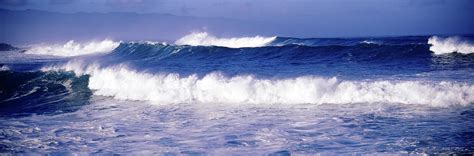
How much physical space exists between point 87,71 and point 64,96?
317 cm

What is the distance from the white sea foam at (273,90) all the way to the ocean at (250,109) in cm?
3

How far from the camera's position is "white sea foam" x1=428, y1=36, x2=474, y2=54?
64.3ft

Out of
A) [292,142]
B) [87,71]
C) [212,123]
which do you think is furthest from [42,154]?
[87,71]

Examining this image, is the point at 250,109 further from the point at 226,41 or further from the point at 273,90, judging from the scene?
the point at 226,41

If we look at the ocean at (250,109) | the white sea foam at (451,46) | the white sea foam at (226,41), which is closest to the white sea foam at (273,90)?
the ocean at (250,109)

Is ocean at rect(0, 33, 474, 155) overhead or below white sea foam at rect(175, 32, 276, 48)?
below

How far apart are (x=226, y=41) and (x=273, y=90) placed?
23.7 m

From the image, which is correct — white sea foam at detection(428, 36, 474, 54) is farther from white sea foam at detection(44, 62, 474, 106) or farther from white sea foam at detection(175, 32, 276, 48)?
white sea foam at detection(175, 32, 276, 48)

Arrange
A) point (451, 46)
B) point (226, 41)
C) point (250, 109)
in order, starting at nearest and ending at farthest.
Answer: point (250, 109) → point (451, 46) → point (226, 41)

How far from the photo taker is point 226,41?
34.6 meters

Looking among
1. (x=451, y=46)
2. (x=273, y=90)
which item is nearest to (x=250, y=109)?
(x=273, y=90)

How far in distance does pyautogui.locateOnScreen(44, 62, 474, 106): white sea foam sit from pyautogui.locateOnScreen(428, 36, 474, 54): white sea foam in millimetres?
11085

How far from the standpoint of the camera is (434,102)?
29.6 ft

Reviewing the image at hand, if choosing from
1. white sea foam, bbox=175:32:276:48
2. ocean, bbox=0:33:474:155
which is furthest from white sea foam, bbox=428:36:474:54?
white sea foam, bbox=175:32:276:48
